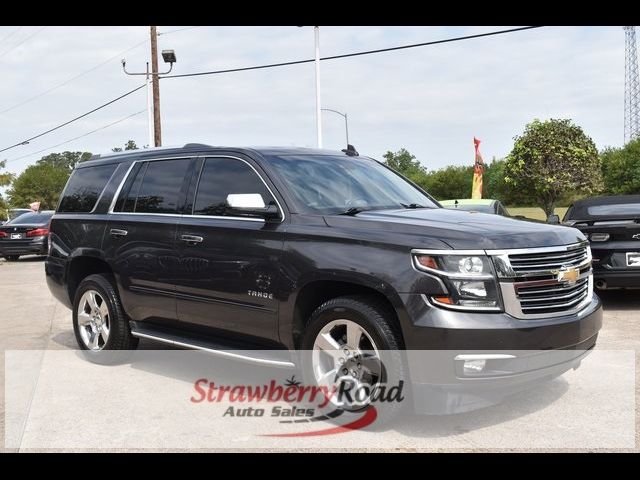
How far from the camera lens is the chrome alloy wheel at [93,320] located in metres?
6.57

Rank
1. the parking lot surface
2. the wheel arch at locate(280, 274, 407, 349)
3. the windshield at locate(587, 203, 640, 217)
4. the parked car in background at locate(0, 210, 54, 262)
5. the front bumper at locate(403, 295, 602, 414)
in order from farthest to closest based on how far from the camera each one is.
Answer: the parked car in background at locate(0, 210, 54, 262) < the windshield at locate(587, 203, 640, 217) < the parking lot surface < the wheel arch at locate(280, 274, 407, 349) < the front bumper at locate(403, 295, 602, 414)

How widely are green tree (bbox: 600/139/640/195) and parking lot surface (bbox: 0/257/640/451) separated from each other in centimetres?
3677

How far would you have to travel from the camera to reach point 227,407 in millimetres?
5141

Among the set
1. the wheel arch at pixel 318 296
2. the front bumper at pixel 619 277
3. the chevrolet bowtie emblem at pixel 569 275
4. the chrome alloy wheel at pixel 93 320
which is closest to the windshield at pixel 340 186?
the wheel arch at pixel 318 296

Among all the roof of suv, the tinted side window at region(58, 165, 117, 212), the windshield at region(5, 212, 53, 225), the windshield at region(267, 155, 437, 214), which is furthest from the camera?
the windshield at region(5, 212, 53, 225)

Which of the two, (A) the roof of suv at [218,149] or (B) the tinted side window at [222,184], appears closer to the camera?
(B) the tinted side window at [222,184]

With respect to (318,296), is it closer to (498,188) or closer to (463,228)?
(463,228)

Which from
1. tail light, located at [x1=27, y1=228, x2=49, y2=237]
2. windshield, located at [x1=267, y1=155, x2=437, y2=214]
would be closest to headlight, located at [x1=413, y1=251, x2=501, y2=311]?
windshield, located at [x1=267, y1=155, x2=437, y2=214]

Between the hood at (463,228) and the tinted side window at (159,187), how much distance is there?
174 centimetres

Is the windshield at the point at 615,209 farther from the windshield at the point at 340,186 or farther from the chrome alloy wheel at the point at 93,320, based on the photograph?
the chrome alloy wheel at the point at 93,320

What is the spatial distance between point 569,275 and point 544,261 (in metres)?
0.26

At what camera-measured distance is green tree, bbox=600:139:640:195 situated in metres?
44.1

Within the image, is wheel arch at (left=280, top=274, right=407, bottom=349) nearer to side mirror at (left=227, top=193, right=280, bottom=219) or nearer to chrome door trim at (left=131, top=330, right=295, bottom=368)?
chrome door trim at (left=131, top=330, right=295, bottom=368)

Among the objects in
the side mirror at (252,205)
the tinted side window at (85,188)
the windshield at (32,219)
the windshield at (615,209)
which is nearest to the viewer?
the side mirror at (252,205)
